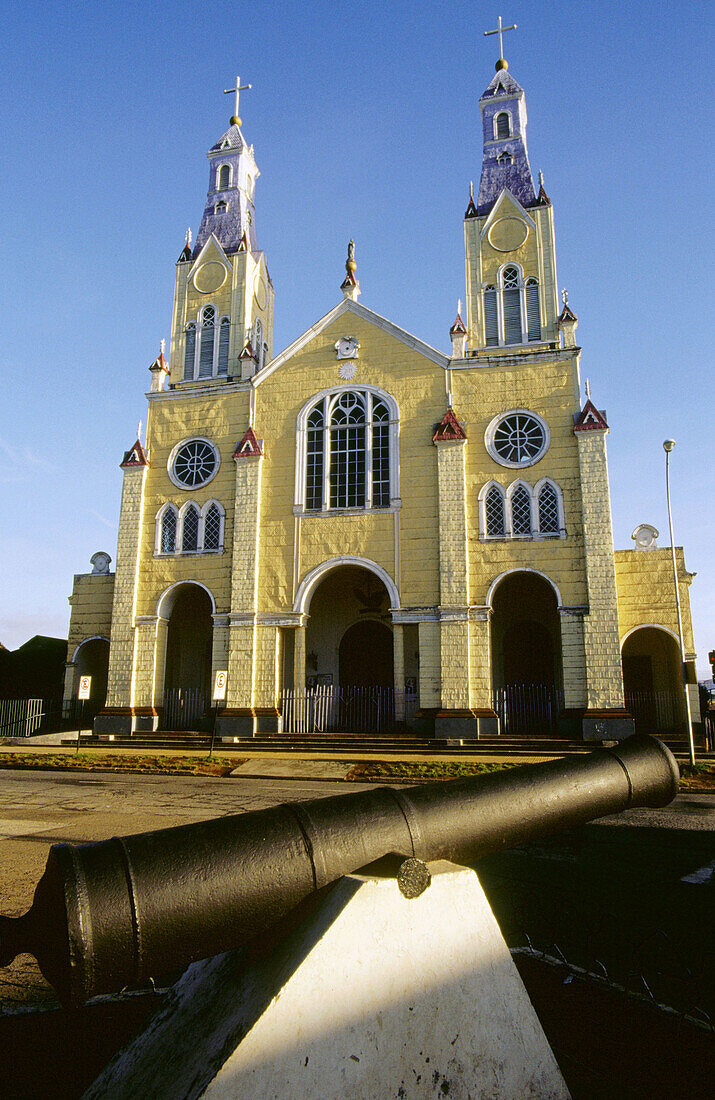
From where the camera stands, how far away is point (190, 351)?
2508 cm

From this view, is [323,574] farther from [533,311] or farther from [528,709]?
[533,311]

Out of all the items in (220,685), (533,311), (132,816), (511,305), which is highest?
(511,305)

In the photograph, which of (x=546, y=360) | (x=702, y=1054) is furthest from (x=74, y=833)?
(x=546, y=360)

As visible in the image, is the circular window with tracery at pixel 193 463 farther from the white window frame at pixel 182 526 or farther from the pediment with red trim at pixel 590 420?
the pediment with red trim at pixel 590 420

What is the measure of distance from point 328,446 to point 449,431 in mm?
3760

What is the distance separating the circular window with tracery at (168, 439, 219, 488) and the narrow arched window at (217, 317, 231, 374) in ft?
10.1

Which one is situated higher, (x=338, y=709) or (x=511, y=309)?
(x=511, y=309)

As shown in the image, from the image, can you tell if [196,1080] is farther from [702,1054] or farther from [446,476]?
[446,476]

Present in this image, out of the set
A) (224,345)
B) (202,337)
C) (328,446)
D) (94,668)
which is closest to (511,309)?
(328,446)

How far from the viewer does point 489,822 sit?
3055 mm

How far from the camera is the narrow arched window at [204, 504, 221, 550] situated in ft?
73.5

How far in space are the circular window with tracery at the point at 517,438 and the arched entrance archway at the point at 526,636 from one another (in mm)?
3397

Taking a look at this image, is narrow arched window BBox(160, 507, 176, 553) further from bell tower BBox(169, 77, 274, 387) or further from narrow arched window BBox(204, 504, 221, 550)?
bell tower BBox(169, 77, 274, 387)

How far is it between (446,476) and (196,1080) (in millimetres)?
19304
